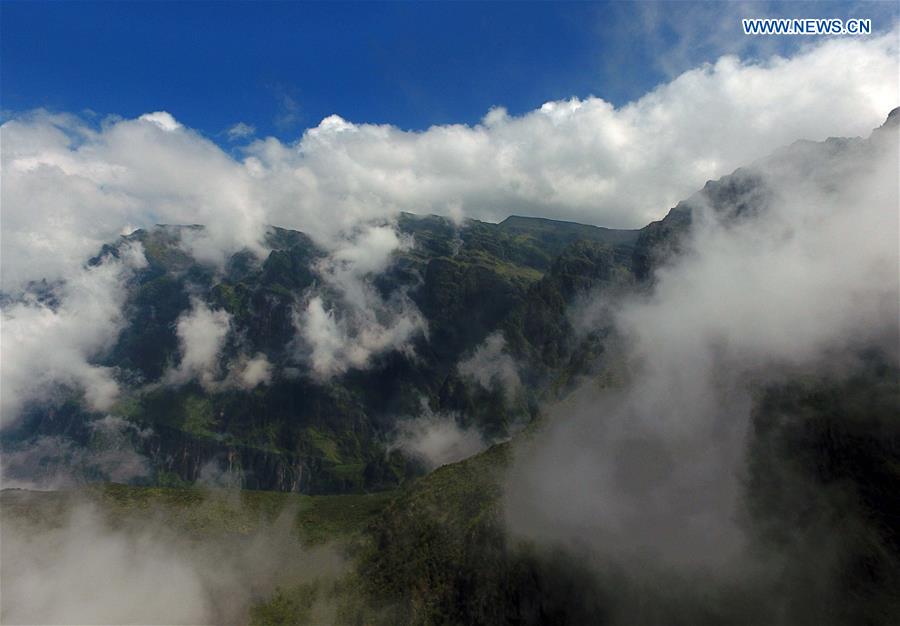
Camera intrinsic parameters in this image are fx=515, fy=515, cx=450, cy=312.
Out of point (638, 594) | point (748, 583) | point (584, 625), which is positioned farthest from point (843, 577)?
point (584, 625)

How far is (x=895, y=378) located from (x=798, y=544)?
6686cm

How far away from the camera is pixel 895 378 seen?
179250 millimetres

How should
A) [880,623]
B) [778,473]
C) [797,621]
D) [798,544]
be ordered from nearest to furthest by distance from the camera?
[880,623] → [797,621] → [798,544] → [778,473]

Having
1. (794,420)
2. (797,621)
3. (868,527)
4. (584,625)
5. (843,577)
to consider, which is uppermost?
(794,420)

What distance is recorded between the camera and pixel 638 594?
198750 millimetres

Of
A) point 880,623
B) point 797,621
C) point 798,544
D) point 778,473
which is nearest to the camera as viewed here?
point 880,623

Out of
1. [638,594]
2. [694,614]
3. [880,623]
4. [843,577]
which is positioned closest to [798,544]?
[843,577]

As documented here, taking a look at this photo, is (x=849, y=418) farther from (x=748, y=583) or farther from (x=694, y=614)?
(x=694, y=614)

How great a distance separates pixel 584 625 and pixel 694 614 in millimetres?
40946

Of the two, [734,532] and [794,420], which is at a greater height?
[794,420]

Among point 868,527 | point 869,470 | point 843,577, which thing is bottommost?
point 843,577

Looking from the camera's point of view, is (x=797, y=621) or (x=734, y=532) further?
(x=734, y=532)

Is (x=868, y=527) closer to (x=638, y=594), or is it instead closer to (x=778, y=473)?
(x=778, y=473)

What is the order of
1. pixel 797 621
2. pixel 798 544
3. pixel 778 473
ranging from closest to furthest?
1. pixel 797 621
2. pixel 798 544
3. pixel 778 473
